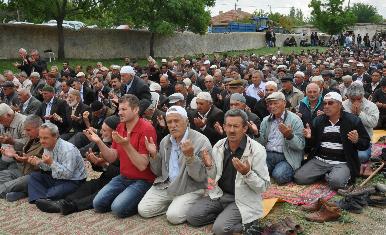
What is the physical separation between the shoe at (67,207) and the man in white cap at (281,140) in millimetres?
2814

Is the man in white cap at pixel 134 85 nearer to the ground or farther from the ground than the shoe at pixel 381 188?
farther from the ground

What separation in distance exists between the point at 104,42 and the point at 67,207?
63.0 feet

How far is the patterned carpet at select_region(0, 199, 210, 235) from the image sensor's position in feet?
17.1

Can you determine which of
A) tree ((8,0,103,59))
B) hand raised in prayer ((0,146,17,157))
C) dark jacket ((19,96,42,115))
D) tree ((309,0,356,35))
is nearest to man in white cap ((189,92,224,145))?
hand raised in prayer ((0,146,17,157))

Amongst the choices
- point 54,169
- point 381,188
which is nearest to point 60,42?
point 54,169

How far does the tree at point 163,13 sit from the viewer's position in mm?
22844

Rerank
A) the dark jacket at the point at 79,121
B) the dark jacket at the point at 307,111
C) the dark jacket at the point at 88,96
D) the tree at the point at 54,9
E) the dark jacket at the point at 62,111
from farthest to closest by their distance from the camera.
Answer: the tree at the point at 54,9
the dark jacket at the point at 88,96
the dark jacket at the point at 79,121
the dark jacket at the point at 62,111
the dark jacket at the point at 307,111

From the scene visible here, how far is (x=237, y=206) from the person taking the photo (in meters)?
4.93

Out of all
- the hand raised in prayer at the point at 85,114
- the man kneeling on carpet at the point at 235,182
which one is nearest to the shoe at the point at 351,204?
the man kneeling on carpet at the point at 235,182

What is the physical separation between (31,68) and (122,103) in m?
9.30

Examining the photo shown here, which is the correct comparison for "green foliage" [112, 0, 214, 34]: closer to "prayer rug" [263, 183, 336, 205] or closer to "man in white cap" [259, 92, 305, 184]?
"man in white cap" [259, 92, 305, 184]

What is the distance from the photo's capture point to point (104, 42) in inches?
948

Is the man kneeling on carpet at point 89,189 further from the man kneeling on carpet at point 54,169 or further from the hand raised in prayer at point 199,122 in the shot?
the hand raised in prayer at point 199,122

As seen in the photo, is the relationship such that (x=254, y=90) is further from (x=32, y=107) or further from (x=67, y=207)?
(x=67, y=207)
